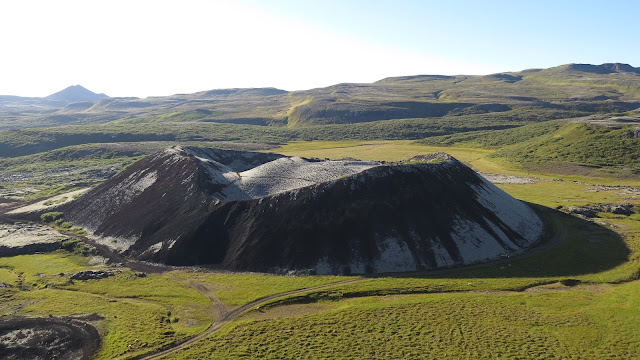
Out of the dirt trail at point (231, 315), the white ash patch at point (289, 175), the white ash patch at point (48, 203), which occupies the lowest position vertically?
the dirt trail at point (231, 315)

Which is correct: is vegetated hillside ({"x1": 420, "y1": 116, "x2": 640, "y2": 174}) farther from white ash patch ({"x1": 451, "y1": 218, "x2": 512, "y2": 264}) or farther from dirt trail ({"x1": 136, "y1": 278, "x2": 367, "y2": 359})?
dirt trail ({"x1": 136, "y1": 278, "x2": 367, "y2": 359})

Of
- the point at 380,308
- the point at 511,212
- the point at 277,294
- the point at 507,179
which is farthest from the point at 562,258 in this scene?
the point at 507,179

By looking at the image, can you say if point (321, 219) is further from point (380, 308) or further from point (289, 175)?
point (380, 308)

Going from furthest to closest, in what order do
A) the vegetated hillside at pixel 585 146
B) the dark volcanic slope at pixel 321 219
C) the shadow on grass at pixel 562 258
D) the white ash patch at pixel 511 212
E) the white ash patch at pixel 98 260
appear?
the vegetated hillside at pixel 585 146
the white ash patch at pixel 511 212
the white ash patch at pixel 98 260
the dark volcanic slope at pixel 321 219
the shadow on grass at pixel 562 258

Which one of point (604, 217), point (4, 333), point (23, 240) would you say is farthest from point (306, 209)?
point (604, 217)

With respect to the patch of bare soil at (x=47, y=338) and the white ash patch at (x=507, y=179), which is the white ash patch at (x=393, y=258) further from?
the white ash patch at (x=507, y=179)

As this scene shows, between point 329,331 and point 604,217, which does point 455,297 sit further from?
Answer: point 604,217

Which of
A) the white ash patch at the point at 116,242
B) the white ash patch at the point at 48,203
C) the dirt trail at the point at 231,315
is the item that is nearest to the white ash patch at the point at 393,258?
the dirt trail at the point at 231,315
